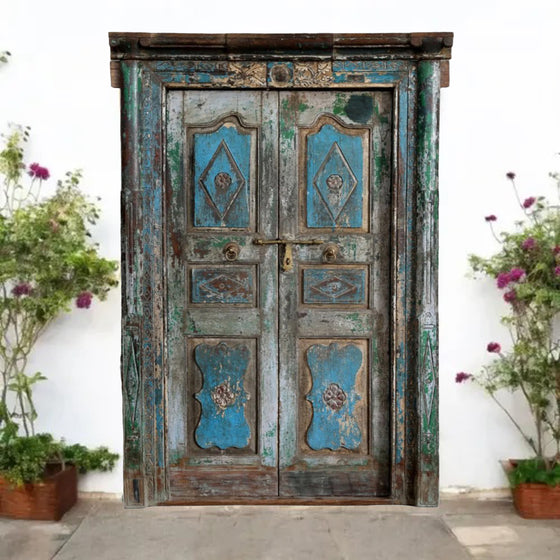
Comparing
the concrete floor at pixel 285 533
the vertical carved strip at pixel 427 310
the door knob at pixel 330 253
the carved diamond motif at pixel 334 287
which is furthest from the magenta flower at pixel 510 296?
the concrete floor at pixel 285 533

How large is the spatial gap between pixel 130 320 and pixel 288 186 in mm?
1075

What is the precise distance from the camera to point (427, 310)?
3.29 meters

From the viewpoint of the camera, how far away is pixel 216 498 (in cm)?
338

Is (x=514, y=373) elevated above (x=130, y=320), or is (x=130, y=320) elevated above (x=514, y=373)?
(x=130, y=320)

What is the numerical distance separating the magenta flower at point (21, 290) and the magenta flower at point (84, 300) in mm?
239

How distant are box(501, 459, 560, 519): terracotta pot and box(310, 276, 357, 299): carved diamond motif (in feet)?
4.26

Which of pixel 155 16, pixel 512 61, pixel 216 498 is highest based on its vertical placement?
pixel 155 16

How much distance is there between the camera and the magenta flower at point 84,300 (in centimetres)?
310

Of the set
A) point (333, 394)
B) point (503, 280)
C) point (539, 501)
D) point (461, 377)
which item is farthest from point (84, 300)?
point (539, 501)

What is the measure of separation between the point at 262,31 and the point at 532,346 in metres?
2.12

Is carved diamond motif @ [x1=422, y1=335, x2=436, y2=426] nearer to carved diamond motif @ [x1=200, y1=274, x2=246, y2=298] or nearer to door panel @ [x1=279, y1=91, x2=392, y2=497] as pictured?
door panel @ [x1=279, y1=91, x2=392, y2=497]

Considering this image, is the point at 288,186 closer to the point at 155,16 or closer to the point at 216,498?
the point at 155,16

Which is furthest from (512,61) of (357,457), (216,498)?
(216,498)

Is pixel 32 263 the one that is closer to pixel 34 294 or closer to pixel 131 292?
pixel 34 294
